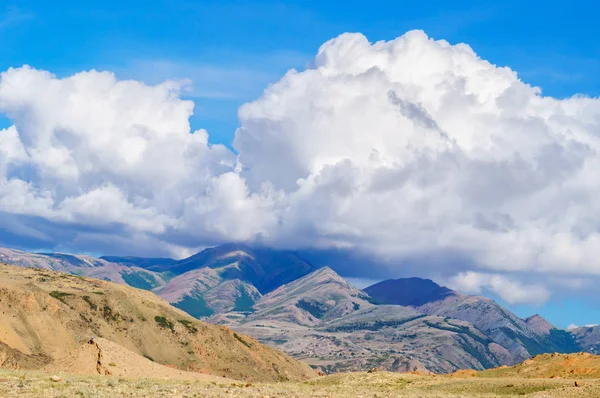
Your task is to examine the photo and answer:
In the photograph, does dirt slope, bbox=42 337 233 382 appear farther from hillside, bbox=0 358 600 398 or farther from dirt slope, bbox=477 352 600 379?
dirt slope, bbox=477 352 600 379

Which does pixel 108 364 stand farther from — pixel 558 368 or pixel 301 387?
pixel 558 368

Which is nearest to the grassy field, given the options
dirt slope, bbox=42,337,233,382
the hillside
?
the hillside

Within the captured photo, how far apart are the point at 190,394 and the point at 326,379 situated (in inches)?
3074

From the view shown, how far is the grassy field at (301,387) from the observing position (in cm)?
6306

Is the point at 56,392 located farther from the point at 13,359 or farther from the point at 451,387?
the point at 13,359

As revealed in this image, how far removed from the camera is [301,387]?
106m

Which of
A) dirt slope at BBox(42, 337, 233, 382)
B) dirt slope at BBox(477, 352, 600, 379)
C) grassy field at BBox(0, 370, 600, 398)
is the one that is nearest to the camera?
grassy field at BBox(0, 370, 600, 398)

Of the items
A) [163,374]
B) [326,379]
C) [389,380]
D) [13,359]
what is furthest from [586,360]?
[13,359]

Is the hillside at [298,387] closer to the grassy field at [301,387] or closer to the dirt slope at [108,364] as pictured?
the grassy field at [301,387]

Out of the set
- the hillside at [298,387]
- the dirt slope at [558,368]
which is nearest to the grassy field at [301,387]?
the hillside at [298,387]

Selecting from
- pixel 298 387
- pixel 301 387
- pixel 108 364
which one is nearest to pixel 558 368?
pixel 301 387

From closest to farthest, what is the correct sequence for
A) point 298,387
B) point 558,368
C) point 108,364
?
point 298,387, point 108,364, point 558,368

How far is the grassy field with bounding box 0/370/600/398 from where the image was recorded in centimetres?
6306

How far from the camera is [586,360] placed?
135000 mm
